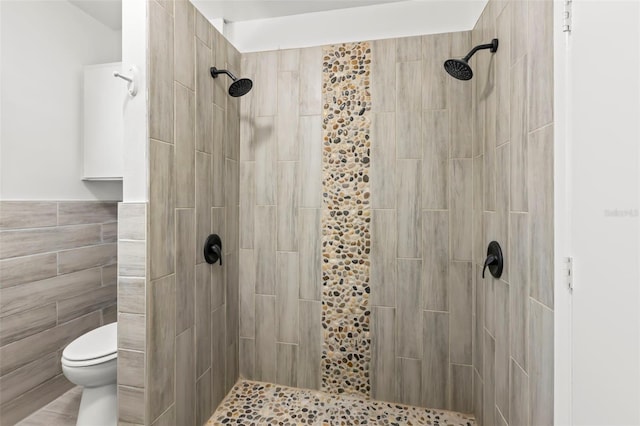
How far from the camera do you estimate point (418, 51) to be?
1974 millimetres

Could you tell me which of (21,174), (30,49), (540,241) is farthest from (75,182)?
(540,241)

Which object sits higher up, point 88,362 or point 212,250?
point 212,250

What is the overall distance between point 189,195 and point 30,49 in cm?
148

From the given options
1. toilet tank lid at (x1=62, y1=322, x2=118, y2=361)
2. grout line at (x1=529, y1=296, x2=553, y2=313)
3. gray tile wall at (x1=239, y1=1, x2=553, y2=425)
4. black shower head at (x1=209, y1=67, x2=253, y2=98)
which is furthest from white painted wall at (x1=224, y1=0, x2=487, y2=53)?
toilet tank lid at (x1=62, y1=322, x2=118, y2=361)

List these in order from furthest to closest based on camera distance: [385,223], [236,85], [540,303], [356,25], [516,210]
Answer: [356,25], [385,223], [236,85], [516,210], [540,303]

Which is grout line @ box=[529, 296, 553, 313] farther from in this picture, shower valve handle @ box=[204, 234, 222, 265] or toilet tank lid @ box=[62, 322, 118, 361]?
toilet tank lid @ box=[62, 322, 118, 361]

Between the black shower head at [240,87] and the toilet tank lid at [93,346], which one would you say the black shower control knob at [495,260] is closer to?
the black shower head at [240,87]

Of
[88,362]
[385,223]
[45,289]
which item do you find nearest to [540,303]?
[385,223]

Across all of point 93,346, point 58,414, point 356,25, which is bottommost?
point 58,414

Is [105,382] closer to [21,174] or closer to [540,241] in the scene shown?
[21,174]

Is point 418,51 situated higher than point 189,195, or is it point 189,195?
point 418,51

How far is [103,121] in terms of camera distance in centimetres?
220

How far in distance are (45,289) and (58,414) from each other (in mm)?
789
